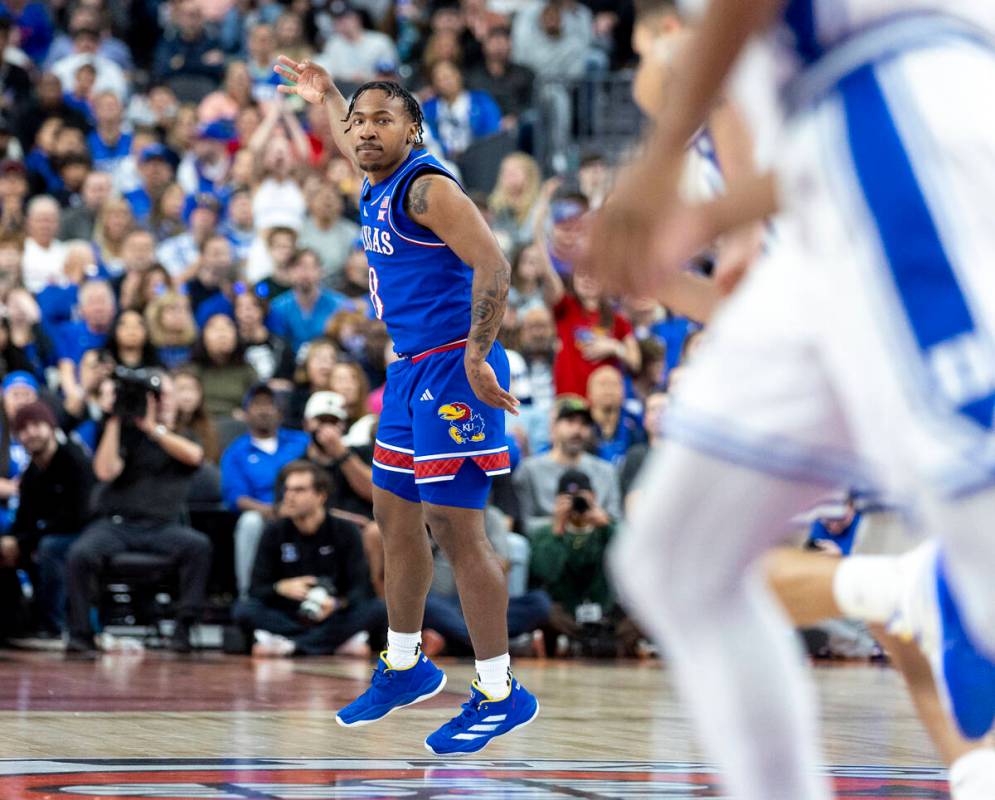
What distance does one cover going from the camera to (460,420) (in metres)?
6.02

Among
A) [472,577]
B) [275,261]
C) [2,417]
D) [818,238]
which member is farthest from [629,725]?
[275,261]

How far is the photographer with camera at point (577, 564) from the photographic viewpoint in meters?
11.4

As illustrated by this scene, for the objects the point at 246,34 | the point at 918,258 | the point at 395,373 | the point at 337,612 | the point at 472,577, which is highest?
the point at 246,34

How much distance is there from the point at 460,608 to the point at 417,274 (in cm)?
507

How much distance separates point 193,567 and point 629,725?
464 centimetres

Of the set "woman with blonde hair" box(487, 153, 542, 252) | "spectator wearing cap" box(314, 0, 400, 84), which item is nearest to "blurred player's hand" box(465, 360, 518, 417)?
"woman with blonde hair" box(487, 153, 542, 252)

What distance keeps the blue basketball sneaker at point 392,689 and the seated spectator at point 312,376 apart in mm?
5763

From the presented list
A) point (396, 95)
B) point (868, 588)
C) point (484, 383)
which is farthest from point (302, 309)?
point (868, 588)

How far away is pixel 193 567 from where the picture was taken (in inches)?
438

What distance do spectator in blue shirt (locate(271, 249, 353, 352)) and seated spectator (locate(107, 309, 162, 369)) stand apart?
1.49 metres

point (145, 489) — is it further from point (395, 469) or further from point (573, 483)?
point (395, 469)

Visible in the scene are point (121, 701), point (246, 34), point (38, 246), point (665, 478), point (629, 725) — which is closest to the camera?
point (665, 478)

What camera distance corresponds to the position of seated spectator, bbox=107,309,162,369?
1185cm

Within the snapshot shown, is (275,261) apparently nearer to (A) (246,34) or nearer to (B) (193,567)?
(B) (193,567)
